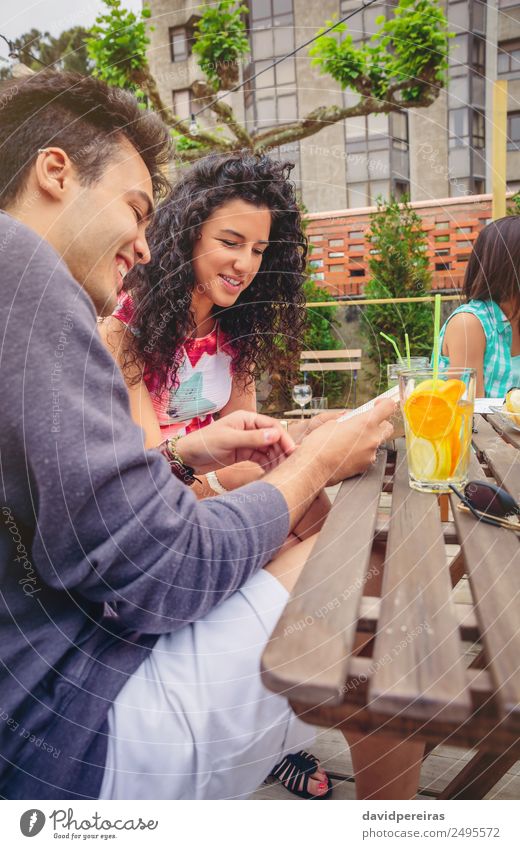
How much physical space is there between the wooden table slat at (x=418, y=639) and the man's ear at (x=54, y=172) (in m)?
0.44

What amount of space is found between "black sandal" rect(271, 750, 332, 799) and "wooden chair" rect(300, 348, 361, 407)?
0.96 metres

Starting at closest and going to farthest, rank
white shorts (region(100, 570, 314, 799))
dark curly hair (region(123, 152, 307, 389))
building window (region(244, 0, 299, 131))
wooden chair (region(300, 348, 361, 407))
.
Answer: white shorts (region(100, 570, 314, 799))
building window (region(244, 0, 299, 131))
dark curly hair (region(123, 152, 307, 389))
wooden chair (region(300, 348, 361, 407))

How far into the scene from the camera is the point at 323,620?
34 cm

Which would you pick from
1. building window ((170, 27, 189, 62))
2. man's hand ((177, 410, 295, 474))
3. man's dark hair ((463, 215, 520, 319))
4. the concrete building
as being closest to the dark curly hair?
the concrete building

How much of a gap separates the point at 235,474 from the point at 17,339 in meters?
0.46

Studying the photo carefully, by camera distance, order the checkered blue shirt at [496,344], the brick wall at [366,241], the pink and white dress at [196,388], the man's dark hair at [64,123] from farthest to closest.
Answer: the brick wall at [366,241], the checkered blue shirt at [496,344], the pink and white dress at [196,388], the man's dark hair at [64,123]

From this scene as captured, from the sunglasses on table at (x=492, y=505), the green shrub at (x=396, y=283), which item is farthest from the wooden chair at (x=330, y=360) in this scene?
the sunglasses on table at (x=492, y=505)

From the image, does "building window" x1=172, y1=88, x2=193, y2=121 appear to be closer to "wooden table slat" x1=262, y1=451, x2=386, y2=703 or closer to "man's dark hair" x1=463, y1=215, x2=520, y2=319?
"man's dark hair" x1=463, y1=215, x2=520, y2=319

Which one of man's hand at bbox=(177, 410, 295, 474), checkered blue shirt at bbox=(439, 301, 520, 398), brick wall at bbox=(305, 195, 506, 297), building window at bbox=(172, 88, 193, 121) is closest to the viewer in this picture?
man's hand at bbox=(177, 410, 295, 474)

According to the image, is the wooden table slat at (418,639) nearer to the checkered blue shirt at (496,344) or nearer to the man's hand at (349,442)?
the man's hand at (349,442)

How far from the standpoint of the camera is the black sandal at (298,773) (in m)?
0.75

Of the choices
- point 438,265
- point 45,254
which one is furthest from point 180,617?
point 438,265

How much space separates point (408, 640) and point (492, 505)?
24 cm

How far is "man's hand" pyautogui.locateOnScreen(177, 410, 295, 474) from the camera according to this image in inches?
26.0
